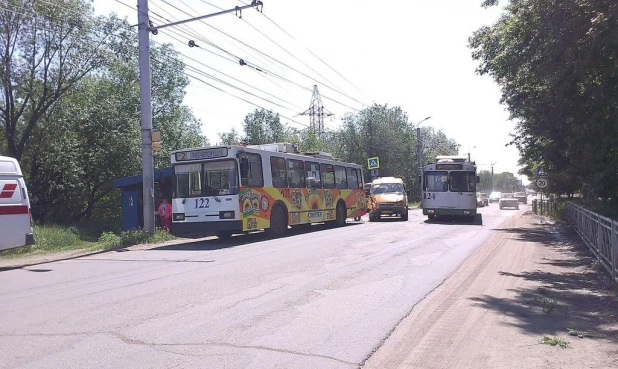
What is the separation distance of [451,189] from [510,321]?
20.2 metres

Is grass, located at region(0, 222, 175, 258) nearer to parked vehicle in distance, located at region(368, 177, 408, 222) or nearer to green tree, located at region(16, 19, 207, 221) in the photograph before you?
green tree, located at region(16, 19, 207, 221)

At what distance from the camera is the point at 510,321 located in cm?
698

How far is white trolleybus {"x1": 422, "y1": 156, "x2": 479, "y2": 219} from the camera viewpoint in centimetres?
2645

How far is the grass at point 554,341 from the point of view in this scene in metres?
5.92

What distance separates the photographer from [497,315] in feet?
24.0

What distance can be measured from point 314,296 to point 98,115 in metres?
23.5

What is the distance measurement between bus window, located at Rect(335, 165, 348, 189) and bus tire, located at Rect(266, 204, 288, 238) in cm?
550

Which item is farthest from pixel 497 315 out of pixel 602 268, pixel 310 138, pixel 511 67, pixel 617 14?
pixel 310 138

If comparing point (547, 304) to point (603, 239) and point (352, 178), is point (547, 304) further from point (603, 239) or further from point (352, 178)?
point (352, 178)

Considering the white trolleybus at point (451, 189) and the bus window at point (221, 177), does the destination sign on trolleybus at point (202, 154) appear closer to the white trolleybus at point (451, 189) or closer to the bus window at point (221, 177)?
the bus window at point (221, 177)

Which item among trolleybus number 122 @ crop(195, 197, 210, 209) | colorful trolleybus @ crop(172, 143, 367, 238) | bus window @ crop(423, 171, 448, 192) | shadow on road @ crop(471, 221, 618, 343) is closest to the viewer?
shadow on road @ crop(471, 221, 618, 343)

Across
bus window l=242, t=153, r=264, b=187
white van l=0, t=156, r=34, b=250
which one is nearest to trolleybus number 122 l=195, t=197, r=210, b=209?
bus window l=242, t=153, r=264, b=187

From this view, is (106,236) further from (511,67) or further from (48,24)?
(511,67)

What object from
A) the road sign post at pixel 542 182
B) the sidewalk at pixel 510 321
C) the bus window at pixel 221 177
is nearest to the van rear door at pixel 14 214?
the bus window at pixel 221 177
